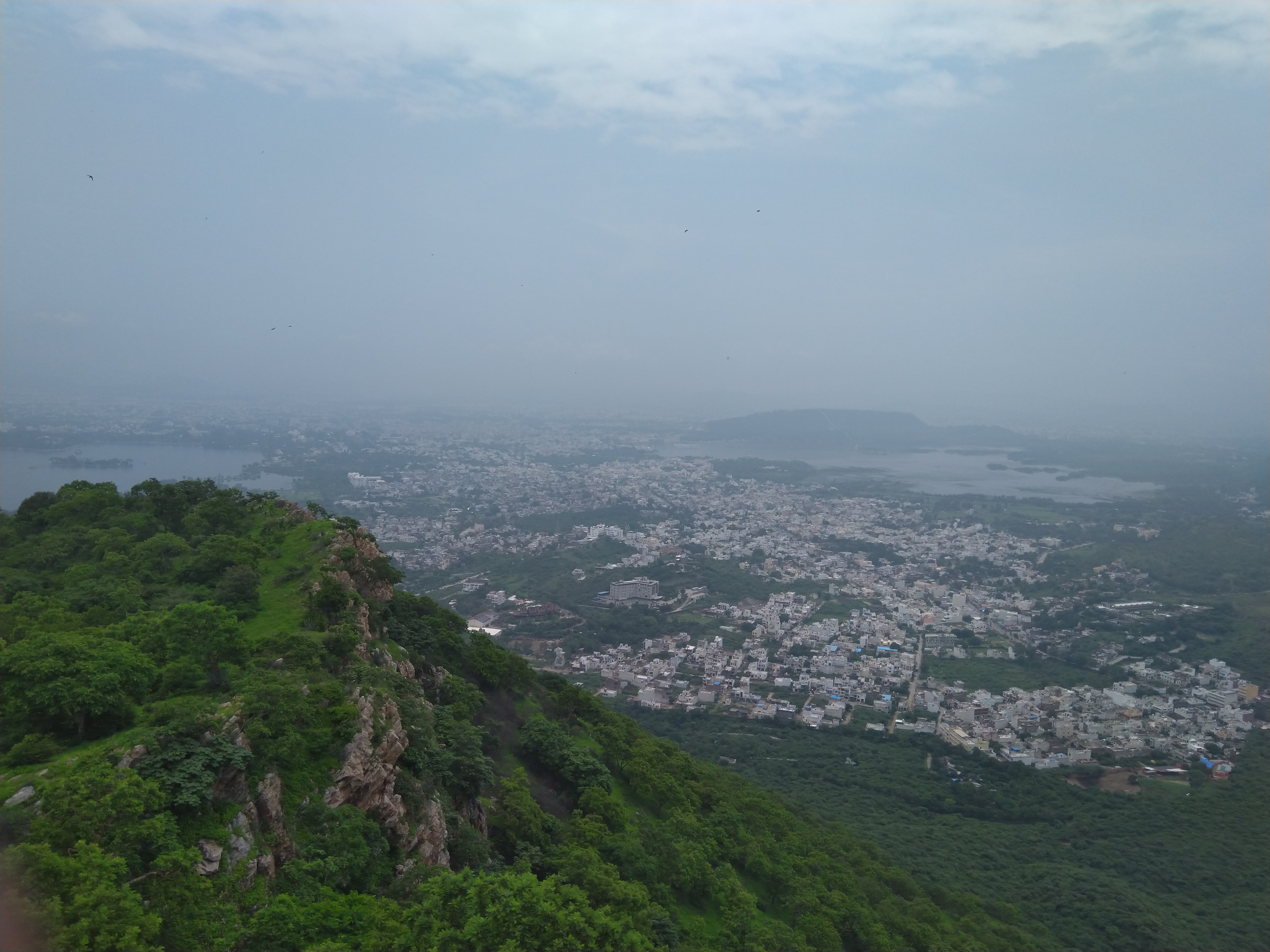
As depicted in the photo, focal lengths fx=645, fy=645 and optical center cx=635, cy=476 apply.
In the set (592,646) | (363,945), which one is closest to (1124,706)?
(592,646)

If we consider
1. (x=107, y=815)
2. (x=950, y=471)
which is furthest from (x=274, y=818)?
(x=950, y=471)

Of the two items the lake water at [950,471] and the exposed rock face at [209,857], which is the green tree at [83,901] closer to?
the exposed rock face at [209,857]

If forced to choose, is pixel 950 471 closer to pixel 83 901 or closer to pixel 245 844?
pixel 245 844

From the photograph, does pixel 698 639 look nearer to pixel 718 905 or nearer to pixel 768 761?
pixel 768 761

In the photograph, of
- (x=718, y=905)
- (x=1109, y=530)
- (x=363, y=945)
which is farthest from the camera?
(x=1109, y=530)

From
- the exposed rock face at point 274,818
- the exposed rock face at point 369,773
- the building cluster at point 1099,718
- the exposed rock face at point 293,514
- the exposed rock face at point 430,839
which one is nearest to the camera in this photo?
the exposed rock face at point 274,818

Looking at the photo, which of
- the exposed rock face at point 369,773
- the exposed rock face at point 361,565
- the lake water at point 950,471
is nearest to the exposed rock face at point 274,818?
the exposed rock face at point 369,773

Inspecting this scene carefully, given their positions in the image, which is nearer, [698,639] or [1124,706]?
[1124,706]
